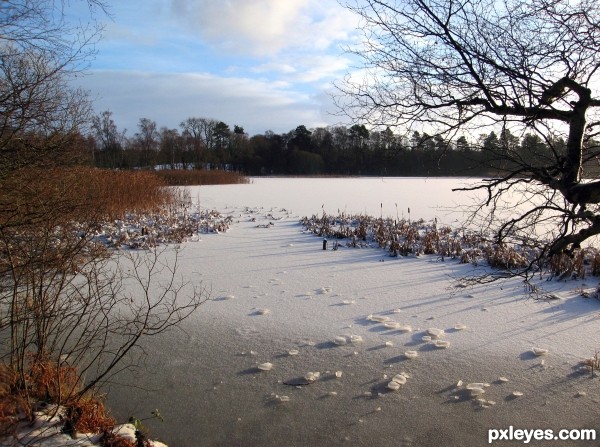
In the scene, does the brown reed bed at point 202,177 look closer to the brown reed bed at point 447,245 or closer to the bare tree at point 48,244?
the brown reed bed at point 447,245

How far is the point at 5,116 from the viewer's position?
4.21 m

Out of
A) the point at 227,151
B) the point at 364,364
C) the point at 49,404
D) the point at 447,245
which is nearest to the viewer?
the point at 49,404

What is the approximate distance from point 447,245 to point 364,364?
5490mm

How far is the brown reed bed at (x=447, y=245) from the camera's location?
704cm

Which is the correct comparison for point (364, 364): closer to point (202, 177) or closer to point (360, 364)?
point (360, 364)

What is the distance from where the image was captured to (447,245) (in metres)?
8.77

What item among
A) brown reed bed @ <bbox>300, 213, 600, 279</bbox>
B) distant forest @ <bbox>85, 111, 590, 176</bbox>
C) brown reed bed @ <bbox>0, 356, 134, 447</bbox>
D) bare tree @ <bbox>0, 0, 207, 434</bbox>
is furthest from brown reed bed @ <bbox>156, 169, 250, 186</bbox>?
brown reed bed @ <bbox>0, 356, 134, 447</bbox>

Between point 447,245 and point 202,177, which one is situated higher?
point 202,177

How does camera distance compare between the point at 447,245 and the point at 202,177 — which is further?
the point at 202,177

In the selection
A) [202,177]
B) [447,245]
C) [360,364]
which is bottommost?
[360,364]

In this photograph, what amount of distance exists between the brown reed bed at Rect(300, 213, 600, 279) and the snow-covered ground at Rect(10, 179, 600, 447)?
1.62 ft

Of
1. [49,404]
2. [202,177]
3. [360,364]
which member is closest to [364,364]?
[360,364]

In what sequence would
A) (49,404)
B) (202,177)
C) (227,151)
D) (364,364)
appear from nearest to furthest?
(49,404)
(364,364)
(202,177)
(227,151)

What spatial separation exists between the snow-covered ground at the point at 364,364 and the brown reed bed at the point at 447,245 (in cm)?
49
